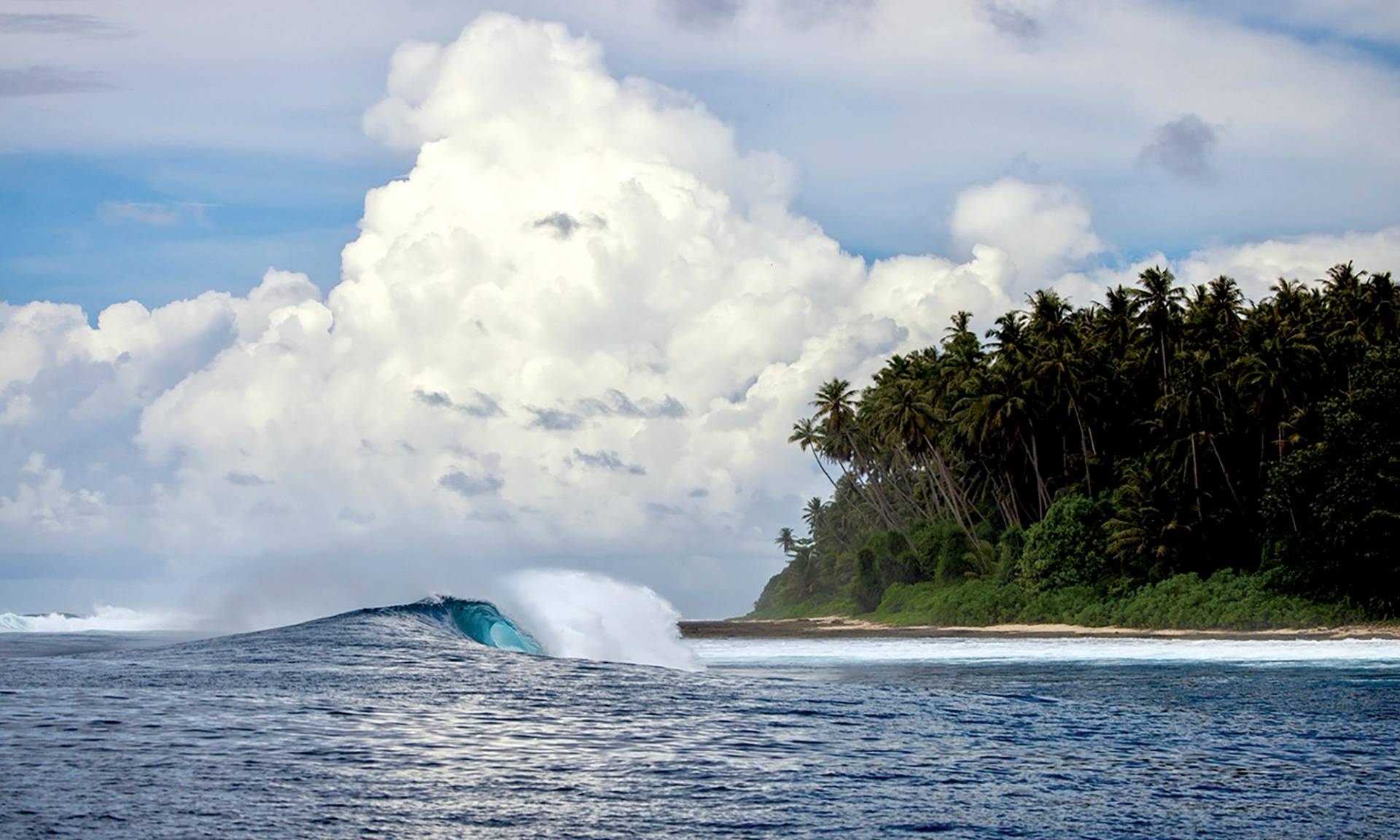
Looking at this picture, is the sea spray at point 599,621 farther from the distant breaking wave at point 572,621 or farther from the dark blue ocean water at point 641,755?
the dark blue ocean water at point 641,755

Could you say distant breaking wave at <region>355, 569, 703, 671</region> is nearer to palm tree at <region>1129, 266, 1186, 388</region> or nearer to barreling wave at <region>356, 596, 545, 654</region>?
barreling wave at <region>356, 596, 545, 654</region>

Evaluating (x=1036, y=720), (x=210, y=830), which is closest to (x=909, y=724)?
(x=1036, y=720)

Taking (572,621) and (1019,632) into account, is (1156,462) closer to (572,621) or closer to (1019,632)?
(1019,632)

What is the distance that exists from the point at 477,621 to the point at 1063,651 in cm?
1995

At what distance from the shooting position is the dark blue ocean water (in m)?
10.5

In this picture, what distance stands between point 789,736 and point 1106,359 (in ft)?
208

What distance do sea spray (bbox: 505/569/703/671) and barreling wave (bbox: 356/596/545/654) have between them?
22.7 inches

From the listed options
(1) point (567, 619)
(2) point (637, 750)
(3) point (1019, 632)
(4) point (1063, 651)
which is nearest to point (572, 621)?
(1) point (567, 619)

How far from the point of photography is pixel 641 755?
1339cm

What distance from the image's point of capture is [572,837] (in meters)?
9.87

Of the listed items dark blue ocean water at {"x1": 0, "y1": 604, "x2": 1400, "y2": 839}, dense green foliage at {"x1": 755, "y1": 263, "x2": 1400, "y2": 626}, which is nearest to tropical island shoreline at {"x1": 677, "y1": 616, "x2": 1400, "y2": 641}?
dense green foliage at {"x1": 755, "y1": 263, "x2": 1400, "y2": 626}

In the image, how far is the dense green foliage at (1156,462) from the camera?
51.4m

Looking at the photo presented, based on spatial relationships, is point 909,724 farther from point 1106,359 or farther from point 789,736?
point 1106,359

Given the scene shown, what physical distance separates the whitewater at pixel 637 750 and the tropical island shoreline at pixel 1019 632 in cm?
2437
